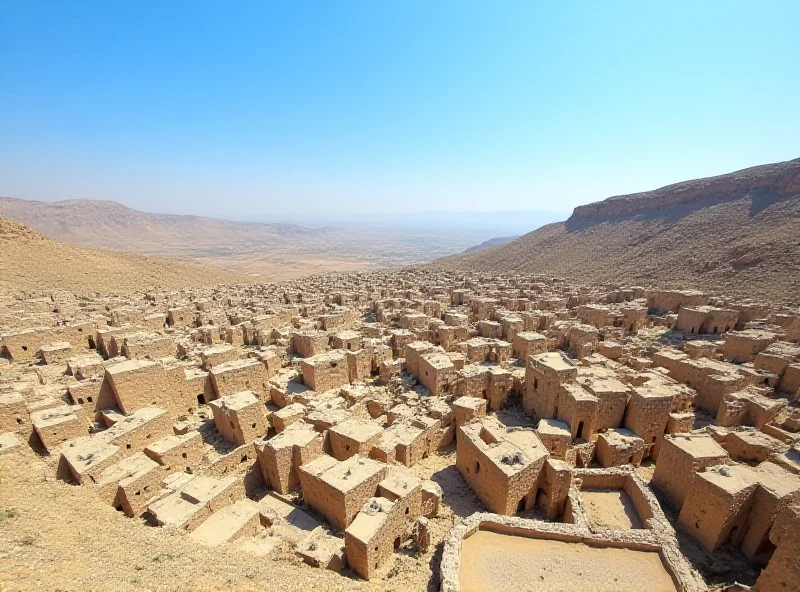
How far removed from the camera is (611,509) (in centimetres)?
1461

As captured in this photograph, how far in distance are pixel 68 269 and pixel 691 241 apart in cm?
11200

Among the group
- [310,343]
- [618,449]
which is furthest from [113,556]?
[618,449]

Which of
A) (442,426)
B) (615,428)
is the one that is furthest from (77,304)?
(615,428)

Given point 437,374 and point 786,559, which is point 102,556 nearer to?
point 437,374

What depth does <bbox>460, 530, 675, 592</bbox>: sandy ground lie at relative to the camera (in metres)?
11.0

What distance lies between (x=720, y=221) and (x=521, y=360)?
2708 inches

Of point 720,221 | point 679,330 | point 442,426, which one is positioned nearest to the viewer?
point 442,426

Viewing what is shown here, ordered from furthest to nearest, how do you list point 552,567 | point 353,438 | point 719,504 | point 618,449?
1. point 618,449
2. point 353,438
3. point 719,504
4. point 552,567

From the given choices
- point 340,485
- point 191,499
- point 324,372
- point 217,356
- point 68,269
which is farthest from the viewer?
point 68,269

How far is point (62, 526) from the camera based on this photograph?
36.7 ft

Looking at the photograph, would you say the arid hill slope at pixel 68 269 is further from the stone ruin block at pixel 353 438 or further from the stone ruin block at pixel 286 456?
the stone ruin block at pixel 353 438

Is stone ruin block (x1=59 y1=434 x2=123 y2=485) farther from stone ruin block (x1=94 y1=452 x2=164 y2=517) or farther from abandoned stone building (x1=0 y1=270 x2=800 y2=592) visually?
stone ruin block (x1=94 y1=452 x2=164 y2=517)

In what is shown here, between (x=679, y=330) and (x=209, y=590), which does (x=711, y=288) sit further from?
(x=209, y=590)

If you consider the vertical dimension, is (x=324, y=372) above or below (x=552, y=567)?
above
